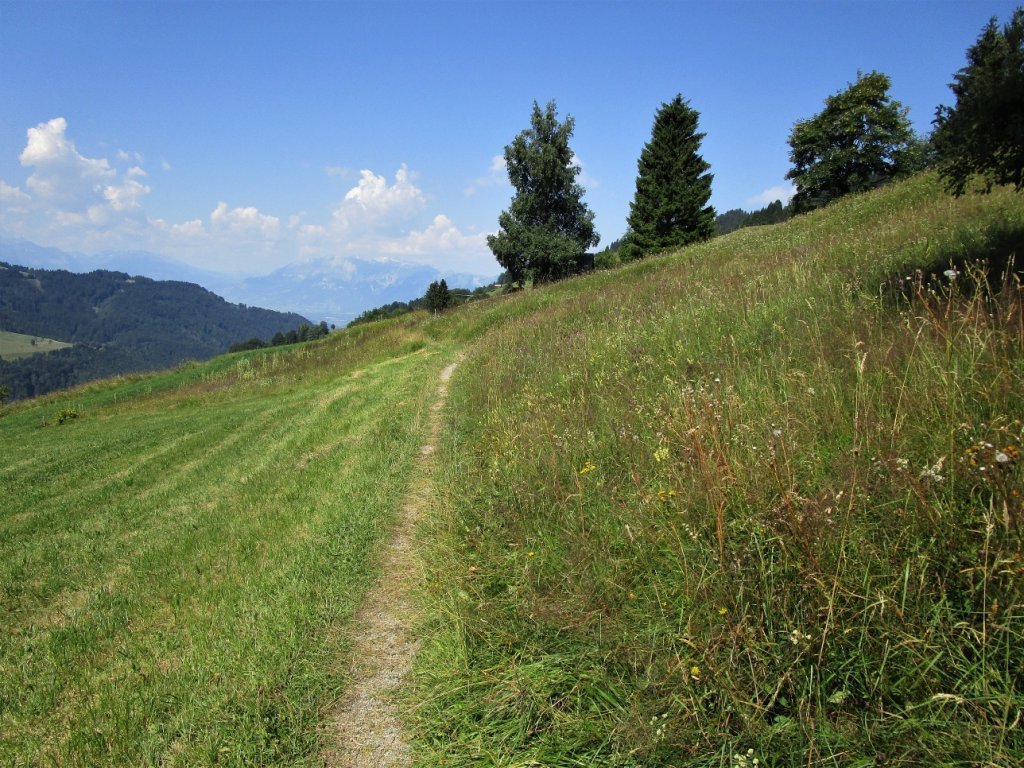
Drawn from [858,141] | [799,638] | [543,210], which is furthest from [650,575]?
[858,141]

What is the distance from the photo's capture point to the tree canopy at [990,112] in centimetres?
415

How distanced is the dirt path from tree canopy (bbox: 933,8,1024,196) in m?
6.61

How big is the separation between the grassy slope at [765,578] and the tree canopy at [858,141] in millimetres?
41385

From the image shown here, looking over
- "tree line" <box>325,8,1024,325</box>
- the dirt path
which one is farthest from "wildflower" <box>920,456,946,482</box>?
"tree line" <box>325,8,1024,325</box>

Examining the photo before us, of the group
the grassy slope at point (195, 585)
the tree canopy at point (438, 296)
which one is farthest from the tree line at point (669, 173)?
the grassy slope at point (195, 585)

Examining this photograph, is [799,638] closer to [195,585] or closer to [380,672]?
[380,672]

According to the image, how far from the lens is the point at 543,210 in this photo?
39.6m

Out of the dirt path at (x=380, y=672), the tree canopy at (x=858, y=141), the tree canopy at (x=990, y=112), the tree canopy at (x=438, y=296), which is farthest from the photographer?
the tree canopy at (x=438, y=296)

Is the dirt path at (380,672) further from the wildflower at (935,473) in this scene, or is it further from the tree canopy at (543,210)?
the tree canopy at (543,210)

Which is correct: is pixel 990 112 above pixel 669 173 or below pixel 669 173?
below

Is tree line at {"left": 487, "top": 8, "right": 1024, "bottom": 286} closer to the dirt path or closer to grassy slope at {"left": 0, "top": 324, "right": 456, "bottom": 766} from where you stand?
grassy slope at {"left": 0, "top": 324, "right": 456, "bottom": 766}

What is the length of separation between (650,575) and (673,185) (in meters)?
41.1

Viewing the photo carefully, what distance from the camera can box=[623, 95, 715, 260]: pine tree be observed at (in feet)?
122

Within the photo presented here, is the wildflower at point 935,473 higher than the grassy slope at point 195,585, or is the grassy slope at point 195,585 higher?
the wildflower at point 935,473
